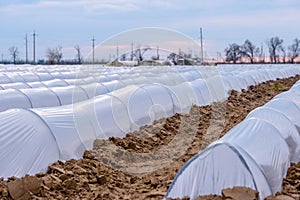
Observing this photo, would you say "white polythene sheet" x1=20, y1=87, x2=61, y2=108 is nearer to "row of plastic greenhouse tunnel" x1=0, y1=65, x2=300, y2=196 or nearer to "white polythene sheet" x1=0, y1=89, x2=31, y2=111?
"row of plastic greenhouse tunnel" x1=0, y1=65, x2=300, y2=196

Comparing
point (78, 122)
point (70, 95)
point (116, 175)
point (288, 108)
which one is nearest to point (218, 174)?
point (116, 175)

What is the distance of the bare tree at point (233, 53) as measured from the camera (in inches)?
2594

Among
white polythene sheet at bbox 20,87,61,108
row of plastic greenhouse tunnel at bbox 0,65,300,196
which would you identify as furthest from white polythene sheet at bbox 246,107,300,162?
white polythene sheet at bbox 20,87,61,108

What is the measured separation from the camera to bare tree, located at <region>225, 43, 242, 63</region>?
65881mm

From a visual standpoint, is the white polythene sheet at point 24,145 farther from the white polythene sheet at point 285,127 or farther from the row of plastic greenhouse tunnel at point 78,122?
the white polythene sheet at point 285,127

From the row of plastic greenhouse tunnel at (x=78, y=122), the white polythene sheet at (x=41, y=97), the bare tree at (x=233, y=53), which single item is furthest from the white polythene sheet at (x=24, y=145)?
the bare tree at (x=233, y=53)

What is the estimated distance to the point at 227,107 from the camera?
1105 cm

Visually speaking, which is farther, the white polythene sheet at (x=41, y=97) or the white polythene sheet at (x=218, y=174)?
the white polythene sheet at (x=41, y=97)

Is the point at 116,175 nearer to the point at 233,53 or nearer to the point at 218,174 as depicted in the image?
the point at 218,174

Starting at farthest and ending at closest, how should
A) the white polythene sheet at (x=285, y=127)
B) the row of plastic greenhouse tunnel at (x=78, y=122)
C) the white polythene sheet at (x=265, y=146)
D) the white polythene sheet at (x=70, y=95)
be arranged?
the white polythene sheet at (x=70, y=95) < the white polythene sheet at (x=285, y=127) < the row of plastic greenhouse tunnel at (x=78, y=122) < the white polythene sheet at (x=265, y=146)

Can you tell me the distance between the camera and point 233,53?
218 feet

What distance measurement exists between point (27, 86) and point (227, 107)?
6.04 m

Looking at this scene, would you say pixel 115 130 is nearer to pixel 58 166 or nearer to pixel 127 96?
pixel 127 96

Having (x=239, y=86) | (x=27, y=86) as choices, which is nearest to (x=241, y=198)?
(x=27, y=86)
